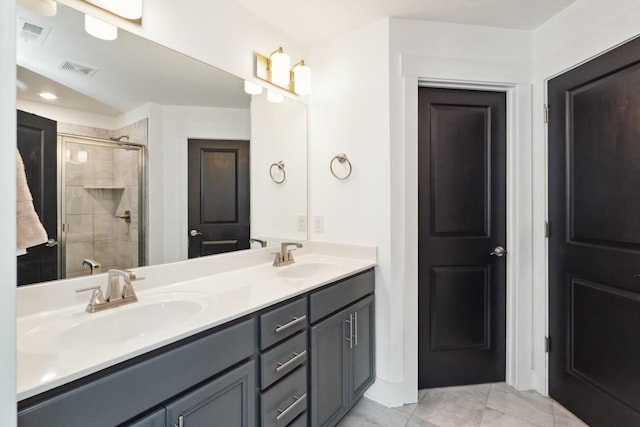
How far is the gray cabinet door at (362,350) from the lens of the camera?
5.55ft

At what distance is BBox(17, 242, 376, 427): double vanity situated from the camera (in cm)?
73

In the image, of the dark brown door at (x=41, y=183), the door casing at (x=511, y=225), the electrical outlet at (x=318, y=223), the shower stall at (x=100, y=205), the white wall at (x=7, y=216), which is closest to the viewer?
the white wall at (x=7, y=216)

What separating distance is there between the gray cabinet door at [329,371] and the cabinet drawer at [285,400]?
0.08 meters

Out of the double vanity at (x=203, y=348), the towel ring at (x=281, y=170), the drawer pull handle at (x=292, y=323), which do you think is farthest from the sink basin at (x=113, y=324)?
the towel ring at (x=281, y=170)

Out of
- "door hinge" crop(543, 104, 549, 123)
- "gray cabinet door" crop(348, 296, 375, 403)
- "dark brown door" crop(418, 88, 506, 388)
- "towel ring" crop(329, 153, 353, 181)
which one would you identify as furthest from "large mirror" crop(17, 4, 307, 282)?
"door hinge" crop(543, 104, 549, 123)

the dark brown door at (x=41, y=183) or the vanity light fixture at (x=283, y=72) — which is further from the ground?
the vanity light fixture at (x=283, y=72)

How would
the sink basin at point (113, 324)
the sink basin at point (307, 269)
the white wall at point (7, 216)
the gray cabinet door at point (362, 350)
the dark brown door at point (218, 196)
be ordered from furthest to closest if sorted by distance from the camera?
the sink basin at point (307, 269) < the gray cabinet door at point (362, 350) < the dark brown door at point (218, 196) < the sink basin at point (113, 324) < the white wall at point (7, 216)

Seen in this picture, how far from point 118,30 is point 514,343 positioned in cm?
A: 266

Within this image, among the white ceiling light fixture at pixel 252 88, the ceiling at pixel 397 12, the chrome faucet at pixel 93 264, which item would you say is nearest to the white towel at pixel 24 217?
the chrome faucet at pixel 93 264

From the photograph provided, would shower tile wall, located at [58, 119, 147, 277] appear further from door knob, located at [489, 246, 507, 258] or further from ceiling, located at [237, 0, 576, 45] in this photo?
door knob, located at [489, 246, 507, 258]

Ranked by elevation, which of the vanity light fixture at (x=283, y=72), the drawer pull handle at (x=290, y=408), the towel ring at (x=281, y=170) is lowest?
the drawer pull handle at (x=290, y=408)

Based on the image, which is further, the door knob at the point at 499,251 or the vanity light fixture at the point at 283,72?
the door knob at the point at 499,251

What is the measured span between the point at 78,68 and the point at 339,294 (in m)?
1.44

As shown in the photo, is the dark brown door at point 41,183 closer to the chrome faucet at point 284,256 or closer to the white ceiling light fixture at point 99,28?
the white ceiling light fixture at point 99,28
